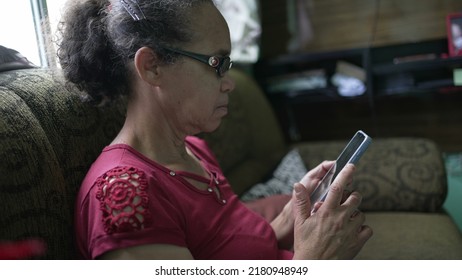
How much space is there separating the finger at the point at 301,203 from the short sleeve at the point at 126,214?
0.61ft

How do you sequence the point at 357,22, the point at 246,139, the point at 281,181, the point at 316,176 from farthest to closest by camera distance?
the point at 357,22, the point at 246,139, the point at 281,181, the point at 316,176

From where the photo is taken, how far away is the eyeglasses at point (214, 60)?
29.3 inches

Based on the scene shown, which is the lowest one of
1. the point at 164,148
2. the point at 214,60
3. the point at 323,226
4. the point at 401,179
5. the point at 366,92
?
the point at 401,179

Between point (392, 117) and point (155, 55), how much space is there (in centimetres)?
179

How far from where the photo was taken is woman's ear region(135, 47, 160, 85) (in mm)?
729

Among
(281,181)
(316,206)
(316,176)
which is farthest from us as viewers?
(281,181)

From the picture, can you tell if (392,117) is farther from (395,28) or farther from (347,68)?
(395,28)

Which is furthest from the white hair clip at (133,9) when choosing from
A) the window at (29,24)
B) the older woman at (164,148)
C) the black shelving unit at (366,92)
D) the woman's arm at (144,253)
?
the black shelving unit at (366,92)

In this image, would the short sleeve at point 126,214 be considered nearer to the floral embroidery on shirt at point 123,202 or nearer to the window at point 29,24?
the floral embroidery on shirt at point 123,202

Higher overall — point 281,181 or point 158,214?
point 158,214

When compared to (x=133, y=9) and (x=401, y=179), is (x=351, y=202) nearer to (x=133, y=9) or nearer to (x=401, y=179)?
(x=133, y=9)

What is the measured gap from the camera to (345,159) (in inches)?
→ 31.1

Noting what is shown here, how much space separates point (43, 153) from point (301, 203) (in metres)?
0.40

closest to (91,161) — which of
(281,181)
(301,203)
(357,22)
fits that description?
(301,203)
